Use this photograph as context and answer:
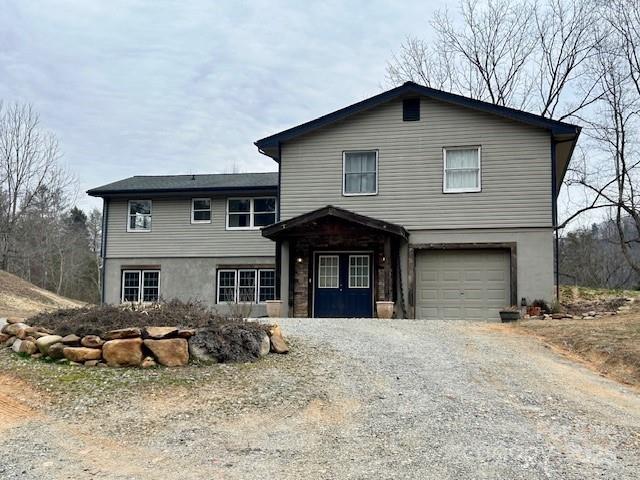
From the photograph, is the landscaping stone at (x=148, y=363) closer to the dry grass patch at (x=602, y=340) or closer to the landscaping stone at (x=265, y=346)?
the landscaping stone at (x=265, y=346)

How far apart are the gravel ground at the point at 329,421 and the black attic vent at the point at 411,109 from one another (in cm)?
921

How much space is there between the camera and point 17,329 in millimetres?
8891

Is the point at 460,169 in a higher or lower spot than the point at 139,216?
A: higher

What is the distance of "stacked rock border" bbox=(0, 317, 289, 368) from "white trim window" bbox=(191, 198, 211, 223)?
13.3m

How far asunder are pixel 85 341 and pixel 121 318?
0.69 meters

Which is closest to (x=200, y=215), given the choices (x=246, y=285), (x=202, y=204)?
(x=202, y=204)

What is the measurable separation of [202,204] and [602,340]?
14460 millimetres

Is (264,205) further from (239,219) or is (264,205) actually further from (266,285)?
(266,285)

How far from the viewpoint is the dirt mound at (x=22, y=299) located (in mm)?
20375

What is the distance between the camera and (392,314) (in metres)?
15.4

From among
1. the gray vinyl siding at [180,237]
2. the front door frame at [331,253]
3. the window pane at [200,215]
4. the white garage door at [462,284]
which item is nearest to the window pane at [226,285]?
the gray vinyl siding at [180,237]

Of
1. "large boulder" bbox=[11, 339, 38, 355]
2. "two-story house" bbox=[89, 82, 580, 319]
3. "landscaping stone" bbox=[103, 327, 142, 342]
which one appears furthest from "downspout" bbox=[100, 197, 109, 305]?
"landscaping stone" bbox=[103, 327, 142, 342]

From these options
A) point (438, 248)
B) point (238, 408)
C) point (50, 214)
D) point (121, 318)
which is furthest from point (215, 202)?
point (50, 214)

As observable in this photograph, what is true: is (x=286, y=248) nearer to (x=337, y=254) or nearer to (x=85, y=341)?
(x=337, y=254)
